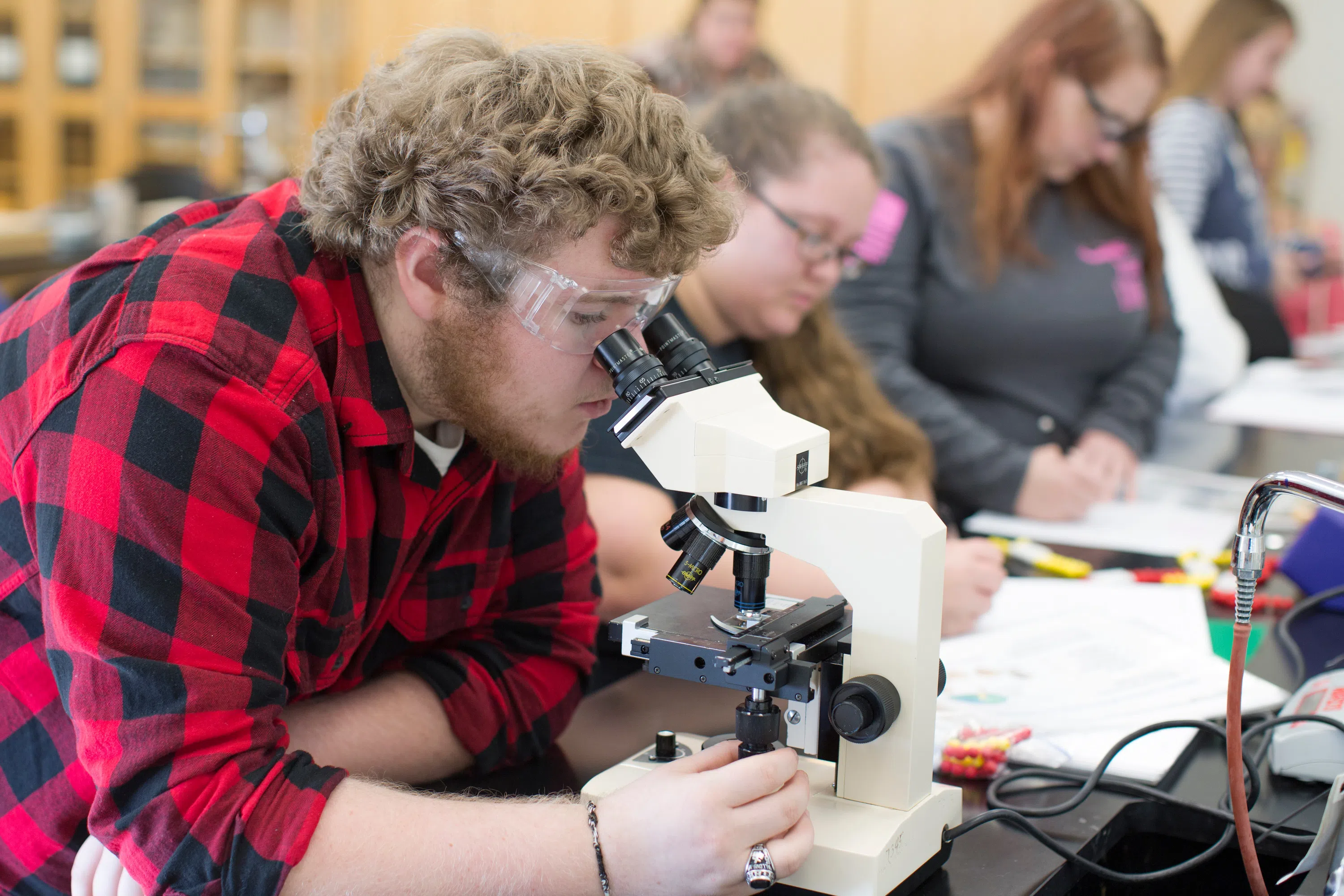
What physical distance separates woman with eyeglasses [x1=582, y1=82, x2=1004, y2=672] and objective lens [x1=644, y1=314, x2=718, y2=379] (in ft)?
1.17

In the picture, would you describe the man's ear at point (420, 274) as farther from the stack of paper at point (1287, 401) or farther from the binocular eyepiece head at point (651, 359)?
the stack of paper at point (1287, 401)

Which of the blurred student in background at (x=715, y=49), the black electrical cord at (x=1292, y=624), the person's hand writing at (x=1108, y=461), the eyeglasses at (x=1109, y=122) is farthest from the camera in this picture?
the blurred student in background at (x=715, y=49)

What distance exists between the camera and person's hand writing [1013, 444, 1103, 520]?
2072 millimetres

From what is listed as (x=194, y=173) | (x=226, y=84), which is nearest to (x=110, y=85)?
(x=226, y=84)

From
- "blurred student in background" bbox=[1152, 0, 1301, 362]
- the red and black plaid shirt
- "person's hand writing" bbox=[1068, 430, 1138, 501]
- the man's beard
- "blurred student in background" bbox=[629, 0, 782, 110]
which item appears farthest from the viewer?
"blurred student in background" bbox=[629, 0, 782, 110]

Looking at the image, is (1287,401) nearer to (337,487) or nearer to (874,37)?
(337,487)

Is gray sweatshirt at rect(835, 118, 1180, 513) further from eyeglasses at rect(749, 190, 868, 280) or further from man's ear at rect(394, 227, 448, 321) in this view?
man's ear at rect(394, 227, 448, 321)

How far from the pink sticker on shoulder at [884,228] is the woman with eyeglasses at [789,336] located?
0.79 ft

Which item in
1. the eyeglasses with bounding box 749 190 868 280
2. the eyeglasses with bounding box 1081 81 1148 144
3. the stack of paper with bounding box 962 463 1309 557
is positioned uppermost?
the eyeglasses with bounding box 1081 81 1148 144

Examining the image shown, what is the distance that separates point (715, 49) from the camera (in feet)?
15.9

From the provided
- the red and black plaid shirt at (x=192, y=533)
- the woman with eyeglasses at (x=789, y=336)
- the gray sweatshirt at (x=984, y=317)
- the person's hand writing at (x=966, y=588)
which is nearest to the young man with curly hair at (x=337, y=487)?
the red and black plaid shirt at (x=192, y=533)

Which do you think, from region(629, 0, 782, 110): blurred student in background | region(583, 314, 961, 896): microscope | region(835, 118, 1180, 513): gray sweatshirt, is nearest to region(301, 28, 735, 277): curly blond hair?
region(583, 314, 961, 896): microscope

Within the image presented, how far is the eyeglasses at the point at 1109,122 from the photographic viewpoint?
228cm

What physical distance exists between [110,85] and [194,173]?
1.85 meters
